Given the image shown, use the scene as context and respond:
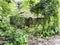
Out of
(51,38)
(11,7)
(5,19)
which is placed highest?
(11,7)

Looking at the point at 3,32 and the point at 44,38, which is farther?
the point at 44,38

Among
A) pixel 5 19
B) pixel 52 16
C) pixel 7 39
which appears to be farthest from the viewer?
pixel 52 16

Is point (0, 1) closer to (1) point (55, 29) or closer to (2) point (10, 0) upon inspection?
(2) point (10, 0)

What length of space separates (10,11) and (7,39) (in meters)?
1.10

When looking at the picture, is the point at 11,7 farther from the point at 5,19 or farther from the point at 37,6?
the point at 37,6

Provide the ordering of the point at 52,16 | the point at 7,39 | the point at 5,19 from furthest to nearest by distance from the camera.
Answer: the point at 52,16 < the point at 5,19 < the point at 7,39

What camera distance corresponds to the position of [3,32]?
17.5 ft

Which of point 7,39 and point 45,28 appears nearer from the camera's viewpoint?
point 7,39

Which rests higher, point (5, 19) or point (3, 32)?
point (5, 19)

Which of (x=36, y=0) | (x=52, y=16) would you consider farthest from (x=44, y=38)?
(x=36, y=0)

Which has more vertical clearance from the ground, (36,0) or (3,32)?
(36,0)

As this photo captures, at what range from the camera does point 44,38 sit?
5879mm

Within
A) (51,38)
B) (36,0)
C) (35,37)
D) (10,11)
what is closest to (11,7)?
(10,11)

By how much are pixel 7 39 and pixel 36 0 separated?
1632mm
